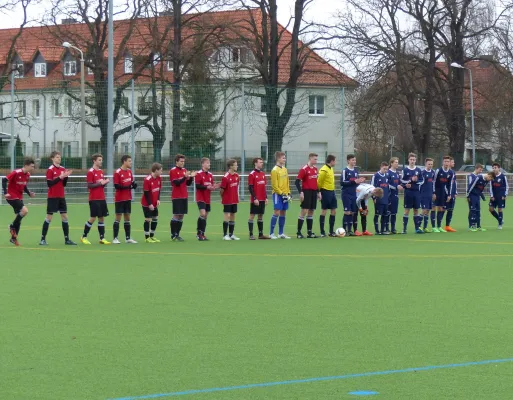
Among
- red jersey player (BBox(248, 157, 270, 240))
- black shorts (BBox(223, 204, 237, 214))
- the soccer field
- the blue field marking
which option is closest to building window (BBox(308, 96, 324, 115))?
red jersey player (BBox(248, 157, 270, 240))

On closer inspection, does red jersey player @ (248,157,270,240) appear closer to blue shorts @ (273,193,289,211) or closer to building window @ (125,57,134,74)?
blue shorts @ (273,193,289,211)

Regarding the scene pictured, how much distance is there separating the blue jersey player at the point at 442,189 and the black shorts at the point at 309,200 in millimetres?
3780

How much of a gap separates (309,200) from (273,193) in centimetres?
80

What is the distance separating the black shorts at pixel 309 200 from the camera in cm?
2147

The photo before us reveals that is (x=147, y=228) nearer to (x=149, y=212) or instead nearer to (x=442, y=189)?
(x=149, y=212)

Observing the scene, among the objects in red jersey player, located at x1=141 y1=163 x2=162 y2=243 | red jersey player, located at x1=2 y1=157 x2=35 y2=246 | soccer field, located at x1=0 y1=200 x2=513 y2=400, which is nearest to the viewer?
soccer field, located at x1=0 y1=200 x2=513 y2=400

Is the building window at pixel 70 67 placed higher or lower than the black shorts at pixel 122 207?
higher

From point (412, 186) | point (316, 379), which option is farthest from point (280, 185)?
point (316, 379)

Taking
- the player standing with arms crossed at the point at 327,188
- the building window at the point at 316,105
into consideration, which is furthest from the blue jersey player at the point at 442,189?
the building window at the point at 316,105

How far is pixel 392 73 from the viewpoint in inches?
1935

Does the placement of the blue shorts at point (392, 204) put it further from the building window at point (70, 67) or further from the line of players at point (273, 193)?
the building window at point (70, 67)

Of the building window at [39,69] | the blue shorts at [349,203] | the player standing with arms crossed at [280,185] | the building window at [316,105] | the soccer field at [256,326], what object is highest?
the building window at [39,69]

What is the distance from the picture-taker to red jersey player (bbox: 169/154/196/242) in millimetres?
20406

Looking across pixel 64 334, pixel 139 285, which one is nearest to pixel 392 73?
pixel 139 285
